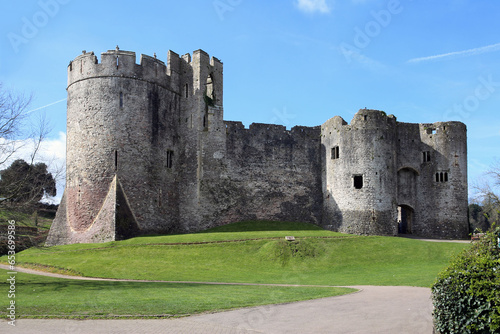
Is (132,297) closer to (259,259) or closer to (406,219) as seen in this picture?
(259,259)

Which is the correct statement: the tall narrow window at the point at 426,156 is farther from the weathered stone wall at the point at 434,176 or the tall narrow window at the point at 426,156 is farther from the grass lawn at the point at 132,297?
the grass lawn at the point at 132,297

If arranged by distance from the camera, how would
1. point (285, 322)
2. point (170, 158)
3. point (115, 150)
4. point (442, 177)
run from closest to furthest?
point (285, 322), point (115, 150), point (170, 158), point (442, 177)

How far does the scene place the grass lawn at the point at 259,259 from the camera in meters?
25.7

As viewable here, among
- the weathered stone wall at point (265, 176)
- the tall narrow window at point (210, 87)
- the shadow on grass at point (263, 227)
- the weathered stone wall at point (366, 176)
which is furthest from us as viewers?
the tall narrow window at point (210, 87)

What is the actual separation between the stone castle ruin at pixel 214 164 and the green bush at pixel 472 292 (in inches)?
1027

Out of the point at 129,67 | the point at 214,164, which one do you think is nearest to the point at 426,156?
the point at 214,164

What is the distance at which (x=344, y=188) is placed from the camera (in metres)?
40.0

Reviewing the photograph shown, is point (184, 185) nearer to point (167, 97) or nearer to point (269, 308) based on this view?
point (167, 97)

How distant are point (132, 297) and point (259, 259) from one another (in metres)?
13.5

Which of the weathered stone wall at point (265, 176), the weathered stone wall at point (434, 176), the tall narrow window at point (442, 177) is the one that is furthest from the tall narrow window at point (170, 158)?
the tall narrow window at point (442, 177)

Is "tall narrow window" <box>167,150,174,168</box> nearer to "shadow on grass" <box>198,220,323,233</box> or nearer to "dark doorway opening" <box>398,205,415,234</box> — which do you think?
"shadow on grass" <box>198,220,323,233</box>

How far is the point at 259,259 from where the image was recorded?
2988 centimetres

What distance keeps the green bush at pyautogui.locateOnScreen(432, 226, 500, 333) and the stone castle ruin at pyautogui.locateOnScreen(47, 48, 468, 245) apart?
26.1 meters

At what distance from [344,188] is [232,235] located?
11.0m
